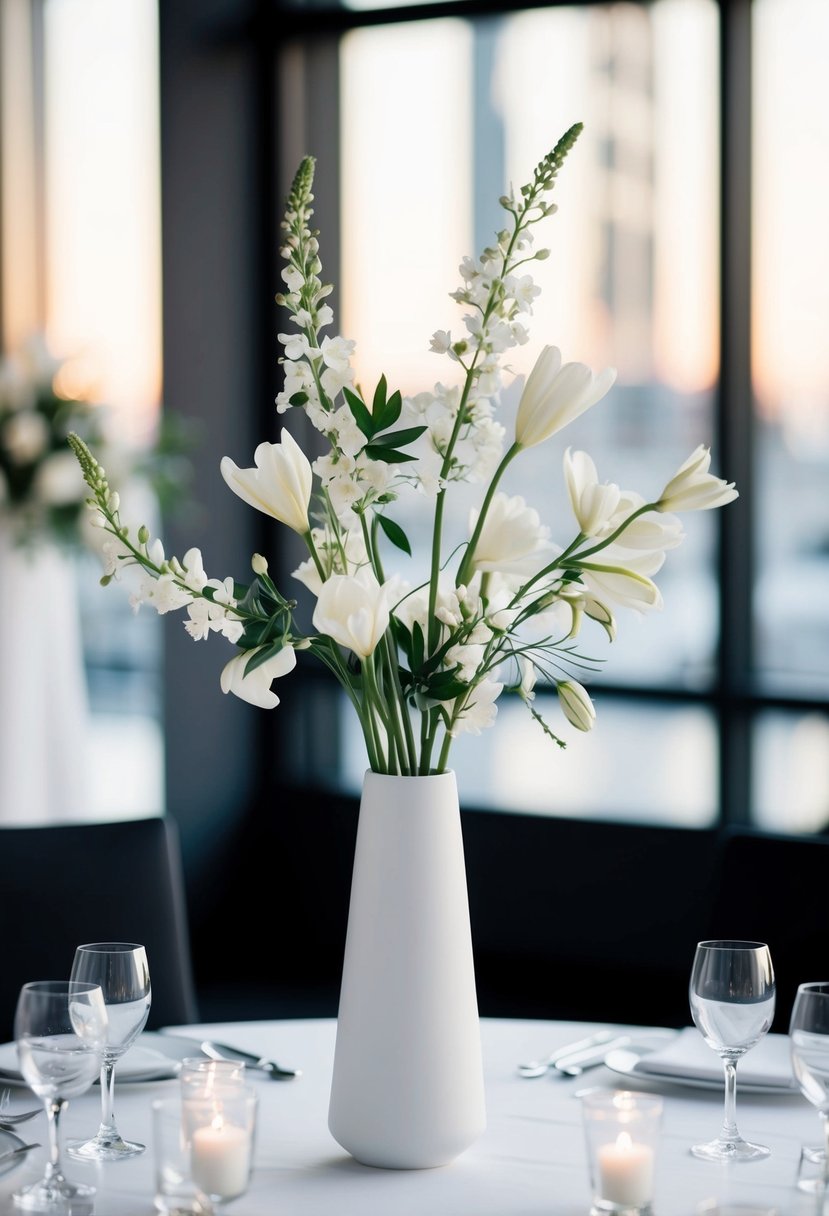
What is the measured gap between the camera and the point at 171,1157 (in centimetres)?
111

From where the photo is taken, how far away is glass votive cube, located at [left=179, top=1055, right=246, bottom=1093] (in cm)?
116

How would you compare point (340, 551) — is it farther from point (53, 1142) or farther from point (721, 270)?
point (721, 270)

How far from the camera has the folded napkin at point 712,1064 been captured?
5.16ft

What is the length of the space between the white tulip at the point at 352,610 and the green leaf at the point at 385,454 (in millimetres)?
125

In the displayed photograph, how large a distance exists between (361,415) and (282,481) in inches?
3.4

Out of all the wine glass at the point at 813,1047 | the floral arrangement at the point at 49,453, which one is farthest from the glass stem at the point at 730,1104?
the floral arrangement at the point at 49,453

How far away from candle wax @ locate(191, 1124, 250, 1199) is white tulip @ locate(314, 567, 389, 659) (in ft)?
1.25

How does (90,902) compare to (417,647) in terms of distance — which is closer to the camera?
(417,647)

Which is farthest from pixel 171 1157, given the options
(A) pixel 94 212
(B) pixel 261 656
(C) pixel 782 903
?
(A) pixel 94 212

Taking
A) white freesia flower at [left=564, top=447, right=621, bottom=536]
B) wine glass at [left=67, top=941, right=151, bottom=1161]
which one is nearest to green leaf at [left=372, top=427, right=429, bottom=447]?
white freesia flower at [left=564, top=447, right=621, bottom=536]

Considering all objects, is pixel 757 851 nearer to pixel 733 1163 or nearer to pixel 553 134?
Result: pixel 733 1163

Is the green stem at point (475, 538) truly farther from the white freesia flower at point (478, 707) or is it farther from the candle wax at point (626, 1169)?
the candle wax at point (626, 1169)

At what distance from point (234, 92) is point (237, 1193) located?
346 centimetres

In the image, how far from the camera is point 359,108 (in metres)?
4.12
